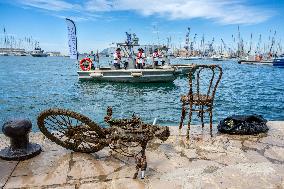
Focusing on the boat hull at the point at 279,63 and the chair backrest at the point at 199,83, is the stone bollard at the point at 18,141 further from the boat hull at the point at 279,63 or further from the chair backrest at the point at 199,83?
the boat hull at the point at 279,63

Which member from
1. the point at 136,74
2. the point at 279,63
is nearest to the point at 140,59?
the point at 136,74

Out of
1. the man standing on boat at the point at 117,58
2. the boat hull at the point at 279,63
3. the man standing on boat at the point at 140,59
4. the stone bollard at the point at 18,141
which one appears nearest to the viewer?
the stone bollard at the point at 18,141

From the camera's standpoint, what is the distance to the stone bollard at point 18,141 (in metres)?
4.68

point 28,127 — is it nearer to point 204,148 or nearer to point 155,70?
point 204,148

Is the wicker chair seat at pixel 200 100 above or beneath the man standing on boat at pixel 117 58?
beneath

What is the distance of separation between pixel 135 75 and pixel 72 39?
6.82 m

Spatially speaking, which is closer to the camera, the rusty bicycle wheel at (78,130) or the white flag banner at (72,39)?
the rusty bicycle wheel at (78,130)

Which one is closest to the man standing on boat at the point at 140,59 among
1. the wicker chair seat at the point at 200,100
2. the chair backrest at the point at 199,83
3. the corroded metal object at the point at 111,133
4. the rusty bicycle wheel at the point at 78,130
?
the chair backrest at the point at 199,83

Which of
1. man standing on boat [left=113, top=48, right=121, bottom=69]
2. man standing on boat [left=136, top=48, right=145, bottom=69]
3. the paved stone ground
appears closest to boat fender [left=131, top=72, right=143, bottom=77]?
man standing on boat [left=136, top=48, right=145, bottom=69]

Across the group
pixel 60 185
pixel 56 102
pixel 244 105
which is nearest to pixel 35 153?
pixel 60 185

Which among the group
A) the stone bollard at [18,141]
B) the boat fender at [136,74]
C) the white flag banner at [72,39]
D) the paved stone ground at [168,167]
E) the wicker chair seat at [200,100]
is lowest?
the paved stone ground at [168,167]

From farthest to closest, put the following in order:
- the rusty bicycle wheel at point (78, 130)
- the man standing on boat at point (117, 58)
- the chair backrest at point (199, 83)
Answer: the man standing on boat at point (117, 58)
the chair backrest at point (199, 83)
the rusty bicycle wheel at point (78, 130)

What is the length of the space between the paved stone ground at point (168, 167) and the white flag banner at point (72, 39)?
919 inches

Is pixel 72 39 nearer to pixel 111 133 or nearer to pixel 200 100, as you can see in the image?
pixel 200 100
